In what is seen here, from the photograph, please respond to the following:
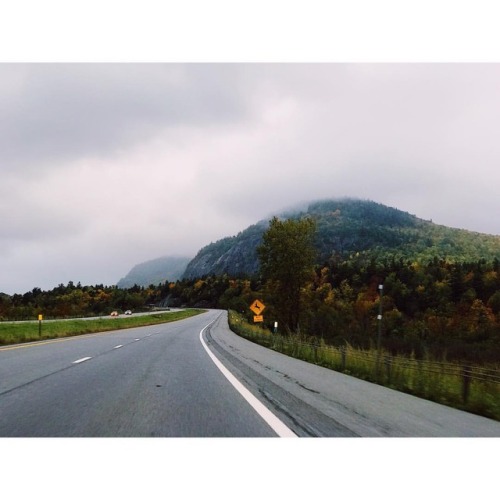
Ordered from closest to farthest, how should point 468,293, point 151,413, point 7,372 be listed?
point 151,413
point 7,372
point 468,293

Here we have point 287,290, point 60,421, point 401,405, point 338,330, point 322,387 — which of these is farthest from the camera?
point 338,330

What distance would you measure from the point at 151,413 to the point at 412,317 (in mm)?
129925

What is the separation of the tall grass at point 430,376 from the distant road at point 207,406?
0.73 meters

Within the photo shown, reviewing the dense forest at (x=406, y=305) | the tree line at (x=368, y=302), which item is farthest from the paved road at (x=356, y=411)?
the dense forest at (x=406, y=305)

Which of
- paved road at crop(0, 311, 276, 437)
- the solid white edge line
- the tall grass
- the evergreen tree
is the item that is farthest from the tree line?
the solid white edge line

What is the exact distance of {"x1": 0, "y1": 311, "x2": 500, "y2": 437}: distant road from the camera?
19.8 ft

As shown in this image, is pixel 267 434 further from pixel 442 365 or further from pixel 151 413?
pixel 442 365

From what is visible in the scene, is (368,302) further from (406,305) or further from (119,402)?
(119,402)

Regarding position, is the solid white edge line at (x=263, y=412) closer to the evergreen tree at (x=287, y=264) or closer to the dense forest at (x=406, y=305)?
the evergreen tree at (x=287, y=264)

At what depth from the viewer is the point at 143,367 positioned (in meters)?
13.8

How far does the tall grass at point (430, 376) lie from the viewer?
9.52 metres

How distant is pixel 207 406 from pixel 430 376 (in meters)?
6.70

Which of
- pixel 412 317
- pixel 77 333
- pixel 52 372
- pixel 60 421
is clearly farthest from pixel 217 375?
pixel 412 317

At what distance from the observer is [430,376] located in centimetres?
1205
